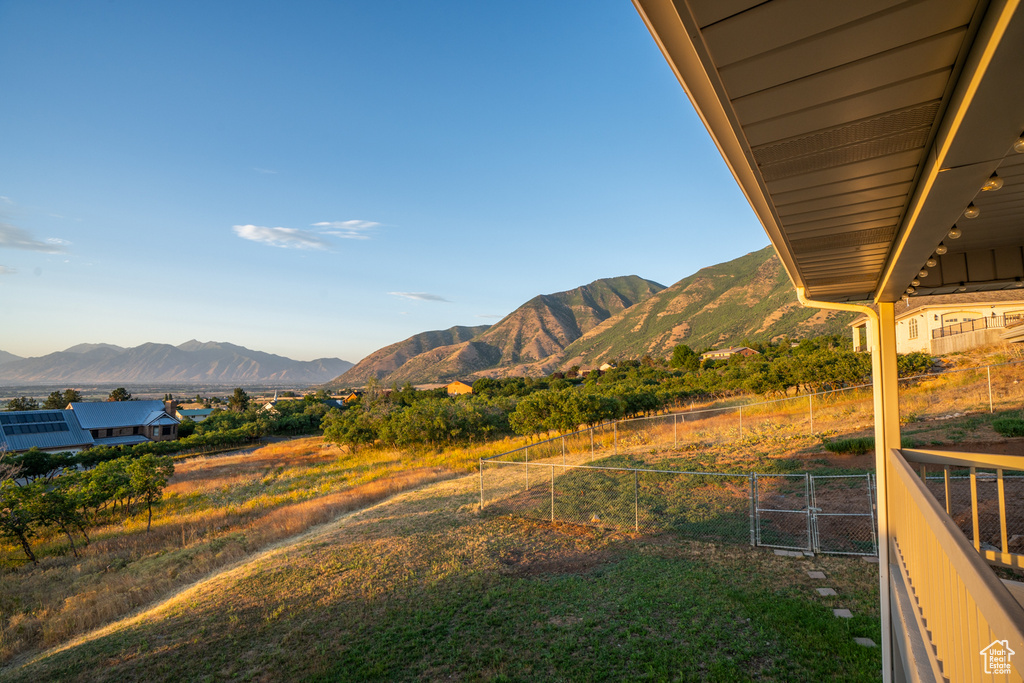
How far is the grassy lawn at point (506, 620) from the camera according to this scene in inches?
217

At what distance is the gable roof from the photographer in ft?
164

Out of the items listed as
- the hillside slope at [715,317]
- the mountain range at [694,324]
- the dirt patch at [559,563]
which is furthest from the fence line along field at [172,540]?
the hillside slope at [715,317]

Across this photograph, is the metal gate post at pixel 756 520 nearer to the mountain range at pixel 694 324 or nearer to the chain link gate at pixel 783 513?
the chain link gate at pixel 783 513

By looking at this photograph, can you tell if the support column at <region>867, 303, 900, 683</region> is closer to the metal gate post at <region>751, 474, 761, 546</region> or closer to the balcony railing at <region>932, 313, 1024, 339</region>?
the metal gate post at <region>751, 474, 761, 546</region>

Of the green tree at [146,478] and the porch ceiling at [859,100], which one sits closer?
the porch ceiling at [859,100]

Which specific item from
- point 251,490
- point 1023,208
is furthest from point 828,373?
point 251,490

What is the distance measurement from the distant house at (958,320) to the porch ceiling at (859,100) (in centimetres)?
2624

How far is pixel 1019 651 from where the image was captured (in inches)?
39.6

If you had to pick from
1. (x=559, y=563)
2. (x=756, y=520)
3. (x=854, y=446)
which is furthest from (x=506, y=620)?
(x=854, y=446)

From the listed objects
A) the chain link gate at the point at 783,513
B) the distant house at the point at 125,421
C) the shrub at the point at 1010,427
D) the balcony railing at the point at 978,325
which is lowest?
the distant house at the point at 125,421

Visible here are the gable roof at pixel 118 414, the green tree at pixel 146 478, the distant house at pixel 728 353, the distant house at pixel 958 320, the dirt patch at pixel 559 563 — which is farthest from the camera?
the distant house at pixel 728 353

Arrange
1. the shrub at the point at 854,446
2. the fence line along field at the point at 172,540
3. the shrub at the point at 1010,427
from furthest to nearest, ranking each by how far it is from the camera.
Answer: the shrub at the point at 854,446
the shrub at the point at 1010,427
the fence line along field at the point at 172,540

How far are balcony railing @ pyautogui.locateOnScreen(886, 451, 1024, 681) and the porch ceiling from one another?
142 centimetres

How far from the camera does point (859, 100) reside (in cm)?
183
